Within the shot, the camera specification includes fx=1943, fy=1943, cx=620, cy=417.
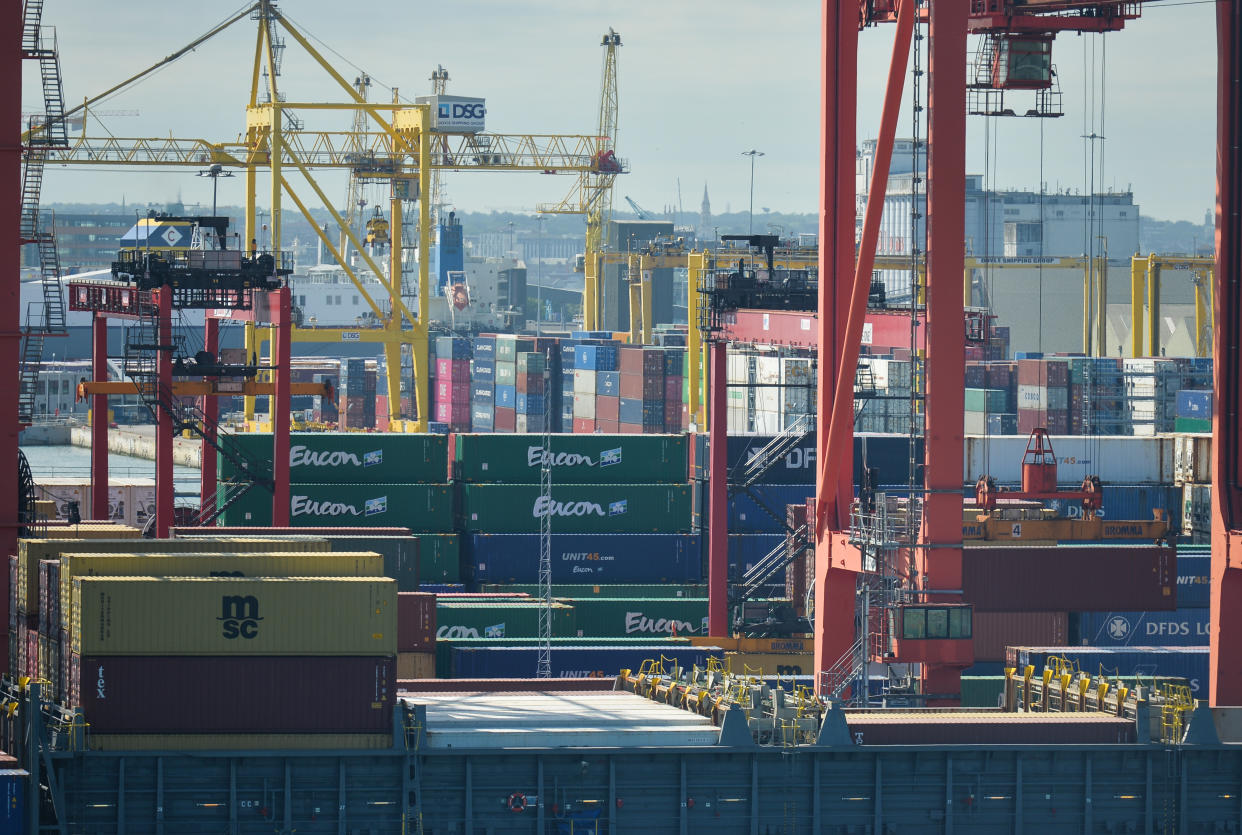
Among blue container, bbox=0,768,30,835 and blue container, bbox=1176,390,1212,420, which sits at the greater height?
blue container, bbox=1176,390,1212,420

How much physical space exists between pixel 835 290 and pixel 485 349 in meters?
88.9

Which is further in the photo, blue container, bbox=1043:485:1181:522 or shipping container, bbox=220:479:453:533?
blue container, bbox=1043:485:1181:522

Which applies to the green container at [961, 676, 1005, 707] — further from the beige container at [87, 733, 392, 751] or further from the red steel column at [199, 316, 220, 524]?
the red steel column at [199, 316, 220, 524]

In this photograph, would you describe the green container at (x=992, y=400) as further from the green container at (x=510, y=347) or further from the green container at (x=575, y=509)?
the green container at (x=575, y=509)

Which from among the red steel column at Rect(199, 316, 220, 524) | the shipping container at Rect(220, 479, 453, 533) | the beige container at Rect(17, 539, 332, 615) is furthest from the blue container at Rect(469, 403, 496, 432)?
the beige container at Rect(17, 539, 332, 615)

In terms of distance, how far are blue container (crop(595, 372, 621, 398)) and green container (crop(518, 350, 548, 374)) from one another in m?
4.83

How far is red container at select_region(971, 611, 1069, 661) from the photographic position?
41406 mm

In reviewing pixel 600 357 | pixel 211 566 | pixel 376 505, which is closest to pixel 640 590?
pixel 376 505

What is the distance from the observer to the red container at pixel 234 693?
92.6ft

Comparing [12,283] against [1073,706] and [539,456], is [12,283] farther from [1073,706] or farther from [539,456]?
[539,456]

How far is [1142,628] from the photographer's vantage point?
43719mm

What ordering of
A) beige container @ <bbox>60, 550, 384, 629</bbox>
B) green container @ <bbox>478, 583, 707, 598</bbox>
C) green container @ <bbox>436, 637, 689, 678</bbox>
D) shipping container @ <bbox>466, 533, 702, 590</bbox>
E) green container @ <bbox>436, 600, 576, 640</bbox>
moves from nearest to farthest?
beige container @ <bbox>60, 550, 384, 629</bbox> → green container @ <bbox>436, 637, 689, 678</bbox> → green container @ <bbox>436, 600, 576, 640</bbox> → green container @ <bbox>478, 583, 707, 598</bbox> → shipping container @ <bbox>466, 533, 702, 590</bbox>

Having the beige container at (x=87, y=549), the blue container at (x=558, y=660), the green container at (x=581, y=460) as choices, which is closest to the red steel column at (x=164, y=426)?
the blue container at (x=558, y=660)

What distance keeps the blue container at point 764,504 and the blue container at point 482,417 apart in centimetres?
6977
